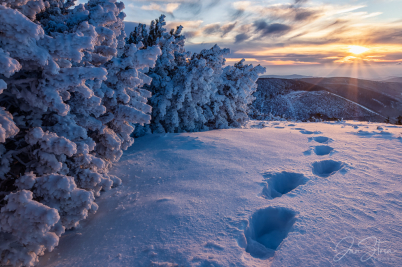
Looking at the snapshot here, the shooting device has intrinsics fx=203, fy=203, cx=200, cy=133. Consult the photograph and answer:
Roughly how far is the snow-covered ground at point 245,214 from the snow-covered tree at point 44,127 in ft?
1.57

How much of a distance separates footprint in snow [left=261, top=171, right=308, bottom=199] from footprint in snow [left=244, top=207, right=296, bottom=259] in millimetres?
677

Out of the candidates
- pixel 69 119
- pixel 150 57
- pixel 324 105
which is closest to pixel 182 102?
pixel 150 57

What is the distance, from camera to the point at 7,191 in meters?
2.54

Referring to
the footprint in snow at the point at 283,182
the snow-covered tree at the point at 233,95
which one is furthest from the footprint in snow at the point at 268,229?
the snow-covered tree at the point at 233,95

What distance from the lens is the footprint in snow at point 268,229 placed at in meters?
2.48

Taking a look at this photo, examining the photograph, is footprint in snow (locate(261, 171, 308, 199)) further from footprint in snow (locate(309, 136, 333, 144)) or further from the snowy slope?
the snowy slope

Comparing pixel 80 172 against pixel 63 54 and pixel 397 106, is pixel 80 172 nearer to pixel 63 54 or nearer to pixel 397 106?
pixel 63 54

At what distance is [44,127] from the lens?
2.90 m

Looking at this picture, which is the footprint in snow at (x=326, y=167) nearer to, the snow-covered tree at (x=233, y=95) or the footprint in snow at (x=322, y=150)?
the footprint in snow at (x=322, y=150)

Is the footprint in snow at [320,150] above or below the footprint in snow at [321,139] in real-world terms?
below

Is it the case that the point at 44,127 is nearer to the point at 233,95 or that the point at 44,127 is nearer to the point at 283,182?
the point at 283,182

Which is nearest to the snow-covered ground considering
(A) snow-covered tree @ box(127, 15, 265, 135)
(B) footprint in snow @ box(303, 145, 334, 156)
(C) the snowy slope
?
(B) footprint in snow @ box(303, 145, 334, 156)

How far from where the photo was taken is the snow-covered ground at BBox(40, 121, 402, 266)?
7.22 ft

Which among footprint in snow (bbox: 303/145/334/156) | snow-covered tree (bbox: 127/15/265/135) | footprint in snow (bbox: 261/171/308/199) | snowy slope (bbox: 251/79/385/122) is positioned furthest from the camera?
snowy slope (bbox: 251/79/385/122)
